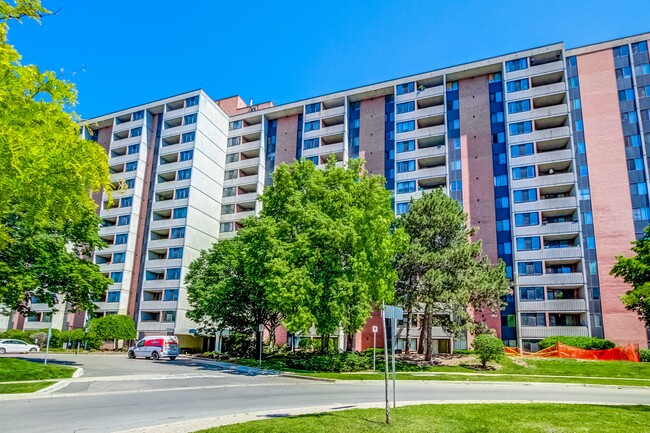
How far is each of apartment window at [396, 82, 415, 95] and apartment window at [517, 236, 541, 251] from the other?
80.3 feet

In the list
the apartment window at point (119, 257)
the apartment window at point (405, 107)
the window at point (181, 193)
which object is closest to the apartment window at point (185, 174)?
the window at point (181, 193)

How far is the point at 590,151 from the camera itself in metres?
52.5

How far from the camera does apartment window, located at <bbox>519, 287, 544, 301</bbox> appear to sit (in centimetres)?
4931

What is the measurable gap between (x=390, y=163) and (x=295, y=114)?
18193mm

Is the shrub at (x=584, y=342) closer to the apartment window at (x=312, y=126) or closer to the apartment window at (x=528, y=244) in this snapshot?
the apartment window at (x=528, y=244)

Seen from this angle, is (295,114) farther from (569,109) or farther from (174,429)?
(174,429)

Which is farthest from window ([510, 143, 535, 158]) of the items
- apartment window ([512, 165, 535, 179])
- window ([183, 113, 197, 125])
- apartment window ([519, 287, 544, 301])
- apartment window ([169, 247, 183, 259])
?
window ([183, 113, 197, 125])

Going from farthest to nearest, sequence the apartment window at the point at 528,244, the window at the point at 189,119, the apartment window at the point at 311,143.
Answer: the window at the point at 189,119 < the apartment window at the point at 311,143 < the apartment window at the point at 528,244

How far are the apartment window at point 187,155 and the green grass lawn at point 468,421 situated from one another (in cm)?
5805

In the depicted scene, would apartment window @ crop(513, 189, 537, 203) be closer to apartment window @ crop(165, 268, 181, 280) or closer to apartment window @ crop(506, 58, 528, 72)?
apartment window @ crop(506, 58, 528, 72)

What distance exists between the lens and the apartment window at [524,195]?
172 ft

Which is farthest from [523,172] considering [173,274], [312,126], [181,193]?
[173,274]

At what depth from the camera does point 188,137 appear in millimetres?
66938

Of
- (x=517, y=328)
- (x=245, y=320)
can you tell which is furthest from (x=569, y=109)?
(x=245, y=320)
